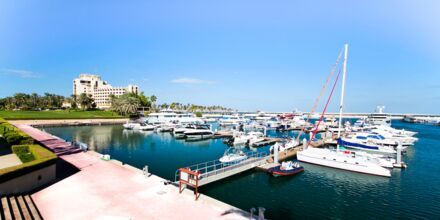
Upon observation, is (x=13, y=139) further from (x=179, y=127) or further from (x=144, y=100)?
(x=144, y=100)

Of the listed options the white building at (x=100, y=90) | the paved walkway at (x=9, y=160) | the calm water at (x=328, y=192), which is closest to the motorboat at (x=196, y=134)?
the calm water at (x=328, y=192)

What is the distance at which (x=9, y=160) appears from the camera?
2084 cm

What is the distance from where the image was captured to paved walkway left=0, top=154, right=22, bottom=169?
1938 cm

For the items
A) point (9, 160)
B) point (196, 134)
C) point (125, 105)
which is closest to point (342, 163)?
point (196, 134)

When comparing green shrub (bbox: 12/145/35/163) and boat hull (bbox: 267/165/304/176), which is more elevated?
green shrub (bbox: 12/145/35/163)

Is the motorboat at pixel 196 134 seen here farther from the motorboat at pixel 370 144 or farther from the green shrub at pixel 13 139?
the green shrub at pixel 13 139

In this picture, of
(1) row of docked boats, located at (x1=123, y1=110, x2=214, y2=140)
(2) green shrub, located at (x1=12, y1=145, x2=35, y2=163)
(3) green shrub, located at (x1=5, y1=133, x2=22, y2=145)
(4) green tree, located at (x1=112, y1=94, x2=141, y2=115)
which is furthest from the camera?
(4) green tree, located at (x1=112, y1=94, x2=141, y2=115)

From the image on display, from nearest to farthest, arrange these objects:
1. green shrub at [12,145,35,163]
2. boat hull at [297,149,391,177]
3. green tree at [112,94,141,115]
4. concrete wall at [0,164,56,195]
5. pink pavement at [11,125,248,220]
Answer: pink pavement at [11,125,248,220] → concrete wall at [0,164,56,195] → green shrub at [12,145,35,163] → boat hull at [297,149,391,177] → green tree at [112,94,141,115]

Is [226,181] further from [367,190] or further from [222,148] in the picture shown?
[222,148]

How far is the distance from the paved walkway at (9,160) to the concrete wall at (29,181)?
3270 millimetres

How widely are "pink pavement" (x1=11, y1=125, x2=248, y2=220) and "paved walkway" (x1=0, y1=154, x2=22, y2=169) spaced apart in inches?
185

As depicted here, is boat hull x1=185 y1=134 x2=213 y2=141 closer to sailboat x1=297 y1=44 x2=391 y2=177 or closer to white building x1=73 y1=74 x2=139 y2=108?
sailboat x1=297 y1=44 x2=391 y2=177

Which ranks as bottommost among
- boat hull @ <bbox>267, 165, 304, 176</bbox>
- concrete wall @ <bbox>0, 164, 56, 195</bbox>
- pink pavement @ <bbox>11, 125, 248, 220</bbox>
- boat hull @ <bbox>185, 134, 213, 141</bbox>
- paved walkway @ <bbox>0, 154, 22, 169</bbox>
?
boat hull @ <bbox>267, 165, 304, 176</bbox>

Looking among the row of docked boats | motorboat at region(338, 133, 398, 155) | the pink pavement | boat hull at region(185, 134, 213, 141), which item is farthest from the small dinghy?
the row of docked boats
